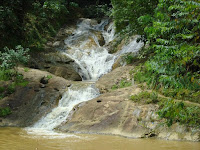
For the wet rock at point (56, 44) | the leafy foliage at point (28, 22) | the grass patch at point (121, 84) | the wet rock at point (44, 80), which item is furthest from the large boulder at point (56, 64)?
the grass patch at point (121, 84)

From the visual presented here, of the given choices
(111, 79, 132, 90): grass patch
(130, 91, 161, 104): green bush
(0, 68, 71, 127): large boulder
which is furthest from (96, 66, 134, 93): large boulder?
Answer: (130, 91, 161, 104): green bush

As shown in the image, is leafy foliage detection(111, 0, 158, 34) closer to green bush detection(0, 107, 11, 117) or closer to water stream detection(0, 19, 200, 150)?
water stream detection(0, 19, 200, 150)

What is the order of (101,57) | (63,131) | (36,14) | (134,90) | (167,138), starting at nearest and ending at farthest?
(167,138) < (63,131) < (134,90) < (101,57) < (36,14)

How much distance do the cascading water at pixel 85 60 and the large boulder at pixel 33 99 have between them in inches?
19.6

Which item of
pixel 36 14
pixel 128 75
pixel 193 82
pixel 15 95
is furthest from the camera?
pixel 36 14

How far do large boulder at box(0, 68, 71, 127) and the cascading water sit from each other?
0.50 m

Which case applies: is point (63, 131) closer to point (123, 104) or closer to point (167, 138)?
point (123, 104)

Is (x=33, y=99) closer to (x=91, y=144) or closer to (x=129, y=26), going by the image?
(x=91, y=144)

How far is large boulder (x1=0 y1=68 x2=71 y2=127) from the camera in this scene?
10.9 m

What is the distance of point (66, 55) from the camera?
19.3 metres

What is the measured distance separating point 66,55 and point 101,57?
3.28 m

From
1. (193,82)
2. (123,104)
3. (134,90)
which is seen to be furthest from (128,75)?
(193,82)

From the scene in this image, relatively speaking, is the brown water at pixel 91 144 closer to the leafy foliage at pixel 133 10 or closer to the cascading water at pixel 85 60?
the cascading water at pixel 85 60

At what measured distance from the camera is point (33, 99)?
12.2 metres
